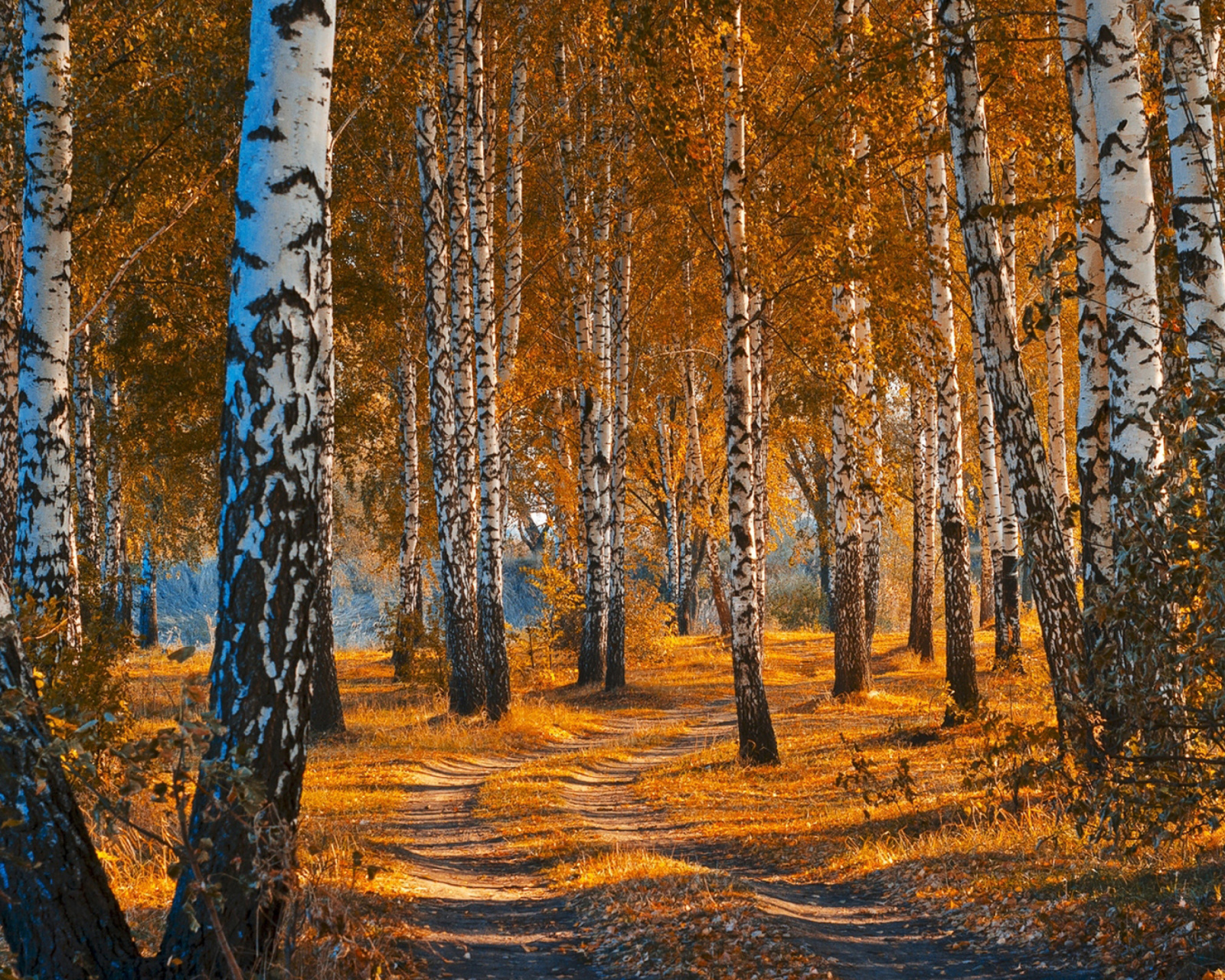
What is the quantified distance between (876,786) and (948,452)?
8.40 meters

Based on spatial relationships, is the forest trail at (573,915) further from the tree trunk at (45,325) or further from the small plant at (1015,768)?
the tree trunk at (45,325)

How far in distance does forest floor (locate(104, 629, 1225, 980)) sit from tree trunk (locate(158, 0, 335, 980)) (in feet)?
1.69

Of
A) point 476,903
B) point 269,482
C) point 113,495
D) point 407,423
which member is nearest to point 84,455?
point 113,495

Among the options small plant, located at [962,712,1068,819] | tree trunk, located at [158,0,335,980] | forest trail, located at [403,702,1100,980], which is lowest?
forest trail, located at [403,702,1100,980]

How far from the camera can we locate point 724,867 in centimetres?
823

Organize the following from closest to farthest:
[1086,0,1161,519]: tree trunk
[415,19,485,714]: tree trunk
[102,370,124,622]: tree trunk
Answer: [1086,0,1161,519]: tree trunk, [415,19,485,714]: tree trunk, [102,370,124,622]: tree trunk

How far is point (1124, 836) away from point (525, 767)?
878cm

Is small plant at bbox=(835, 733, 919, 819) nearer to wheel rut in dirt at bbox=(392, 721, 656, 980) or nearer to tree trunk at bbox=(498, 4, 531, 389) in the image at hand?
wheel rut in dirt at bbox=(392, 721, 656, 980)

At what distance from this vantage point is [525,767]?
41.1 feet

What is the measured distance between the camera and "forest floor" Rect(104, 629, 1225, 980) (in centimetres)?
533

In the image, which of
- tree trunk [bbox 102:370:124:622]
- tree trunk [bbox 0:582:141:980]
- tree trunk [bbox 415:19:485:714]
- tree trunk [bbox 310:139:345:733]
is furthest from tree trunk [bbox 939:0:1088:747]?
tree trunk [bbox 102:370:124:622]

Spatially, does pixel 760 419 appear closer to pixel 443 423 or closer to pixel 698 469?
pixel 698 469

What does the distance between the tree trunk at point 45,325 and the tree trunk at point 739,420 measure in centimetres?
647

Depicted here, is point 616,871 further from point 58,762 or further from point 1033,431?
point 1033,431
